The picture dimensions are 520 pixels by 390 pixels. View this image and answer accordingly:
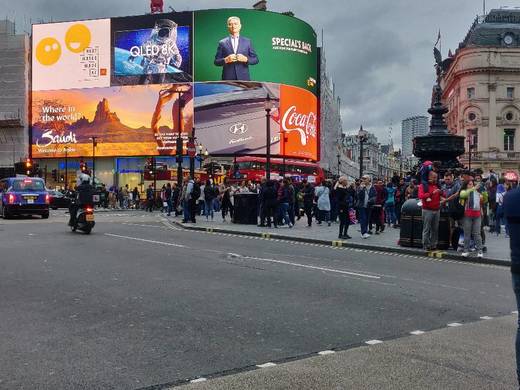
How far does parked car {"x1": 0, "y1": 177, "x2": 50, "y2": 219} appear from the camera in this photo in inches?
1048

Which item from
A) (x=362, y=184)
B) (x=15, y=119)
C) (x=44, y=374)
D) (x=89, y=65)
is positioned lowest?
(x=44, y=374)

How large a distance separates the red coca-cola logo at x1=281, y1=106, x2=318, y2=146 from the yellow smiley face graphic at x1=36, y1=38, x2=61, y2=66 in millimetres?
28888

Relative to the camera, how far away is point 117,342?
18.7 ft

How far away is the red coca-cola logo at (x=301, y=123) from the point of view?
7025cm

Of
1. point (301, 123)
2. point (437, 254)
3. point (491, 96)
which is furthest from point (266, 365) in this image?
point (491, 96)

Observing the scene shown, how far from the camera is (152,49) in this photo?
69.4 meters

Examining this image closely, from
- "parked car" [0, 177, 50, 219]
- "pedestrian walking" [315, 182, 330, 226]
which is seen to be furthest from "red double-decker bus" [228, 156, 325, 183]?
"pedestrian walking" [315, 182, 330, 226]

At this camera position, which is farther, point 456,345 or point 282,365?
point 456,345

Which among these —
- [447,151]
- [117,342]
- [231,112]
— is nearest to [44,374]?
[117,342]

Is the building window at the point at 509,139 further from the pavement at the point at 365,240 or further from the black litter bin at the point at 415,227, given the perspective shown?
the black litter bin at the point at 415,227

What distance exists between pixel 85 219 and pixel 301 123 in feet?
183

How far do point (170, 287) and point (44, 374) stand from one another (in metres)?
3.98

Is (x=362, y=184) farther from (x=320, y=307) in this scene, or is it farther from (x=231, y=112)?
(x=231, y=112)

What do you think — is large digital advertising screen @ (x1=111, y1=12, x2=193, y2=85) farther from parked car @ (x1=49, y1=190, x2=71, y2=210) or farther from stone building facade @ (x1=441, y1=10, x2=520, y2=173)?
stone building facade @ (x1=441, y1=10, x2=520, y2=173)
